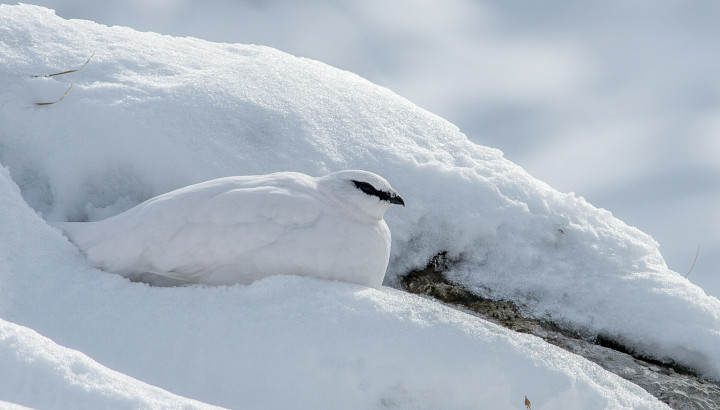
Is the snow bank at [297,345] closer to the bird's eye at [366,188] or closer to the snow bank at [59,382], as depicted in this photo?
the snow bank at [59,382]

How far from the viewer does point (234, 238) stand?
9.48 ft

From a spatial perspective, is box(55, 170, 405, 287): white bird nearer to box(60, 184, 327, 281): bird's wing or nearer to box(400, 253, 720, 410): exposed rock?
box(60, 184, 327, 281): bird's wing

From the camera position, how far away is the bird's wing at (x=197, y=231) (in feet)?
9.50

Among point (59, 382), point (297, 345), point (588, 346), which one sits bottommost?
point (59, 382)

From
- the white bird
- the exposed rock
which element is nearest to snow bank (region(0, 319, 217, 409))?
the white bird

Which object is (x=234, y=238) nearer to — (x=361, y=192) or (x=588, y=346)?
(x=361, y=192)

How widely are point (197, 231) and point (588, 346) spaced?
203 centimetres

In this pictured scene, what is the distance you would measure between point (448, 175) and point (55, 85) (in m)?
2.39

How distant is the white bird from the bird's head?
0.09 m

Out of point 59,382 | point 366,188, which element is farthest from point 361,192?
point 59,382

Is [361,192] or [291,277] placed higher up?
[361,192]

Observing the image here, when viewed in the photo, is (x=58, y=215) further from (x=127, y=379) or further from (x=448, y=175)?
(x=448, y=175)

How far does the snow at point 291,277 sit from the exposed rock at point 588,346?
8cm

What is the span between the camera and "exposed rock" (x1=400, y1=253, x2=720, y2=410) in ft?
9.80
